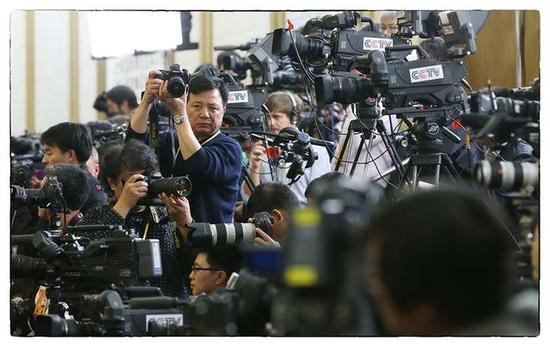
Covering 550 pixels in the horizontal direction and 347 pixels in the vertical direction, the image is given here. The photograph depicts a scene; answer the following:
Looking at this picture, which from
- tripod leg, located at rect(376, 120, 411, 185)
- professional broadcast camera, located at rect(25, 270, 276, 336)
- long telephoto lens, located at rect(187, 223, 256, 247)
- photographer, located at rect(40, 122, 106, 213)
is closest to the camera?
professional broadcast camera, located at rect(25, 270, 276, 336)

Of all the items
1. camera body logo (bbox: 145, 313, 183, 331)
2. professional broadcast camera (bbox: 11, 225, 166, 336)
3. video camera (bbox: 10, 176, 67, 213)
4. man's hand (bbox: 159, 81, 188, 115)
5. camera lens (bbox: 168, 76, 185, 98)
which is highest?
camera lens (bbox: 168, 76, 185, 98)

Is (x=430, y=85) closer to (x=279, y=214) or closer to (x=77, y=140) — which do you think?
(x=279, y=214)

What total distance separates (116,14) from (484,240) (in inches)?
98.4

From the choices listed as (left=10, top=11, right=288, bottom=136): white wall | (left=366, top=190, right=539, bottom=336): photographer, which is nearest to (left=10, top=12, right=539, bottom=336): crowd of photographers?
(left=366, top=190, right=539, bottom=336): photographer

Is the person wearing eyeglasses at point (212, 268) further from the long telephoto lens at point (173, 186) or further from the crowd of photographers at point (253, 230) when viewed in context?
the long telephoto lens at point (173, 186)

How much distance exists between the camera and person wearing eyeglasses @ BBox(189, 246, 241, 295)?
332 cm

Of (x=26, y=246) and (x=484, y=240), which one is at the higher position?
(x=484, y=240)

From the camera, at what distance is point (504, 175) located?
117 inches

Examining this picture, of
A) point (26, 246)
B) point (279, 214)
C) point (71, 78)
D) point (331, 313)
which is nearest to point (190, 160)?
point (279, 214)

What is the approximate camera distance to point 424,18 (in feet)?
13.1

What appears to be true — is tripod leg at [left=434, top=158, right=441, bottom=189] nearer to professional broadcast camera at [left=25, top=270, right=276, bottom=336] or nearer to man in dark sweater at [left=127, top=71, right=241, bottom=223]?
man in dark sweater at [left=127, top=71, right=241, bottom=223]

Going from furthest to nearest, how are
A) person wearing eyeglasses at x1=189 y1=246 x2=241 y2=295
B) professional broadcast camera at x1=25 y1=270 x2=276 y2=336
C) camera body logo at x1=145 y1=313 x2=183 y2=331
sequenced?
person wearing eyeglasses at x1=189 y1=246 x2=241 y2=295, camera body logo at x1=145 y1=313 x2=183 y2=331, professional broadcast camera at x1=25 y1=270 x2=276 y2=336

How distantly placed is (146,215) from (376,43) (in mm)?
1026

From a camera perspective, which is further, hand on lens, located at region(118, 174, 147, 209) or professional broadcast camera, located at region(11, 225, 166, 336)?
hand on lens, located at region(118, 174, 147, 209)
